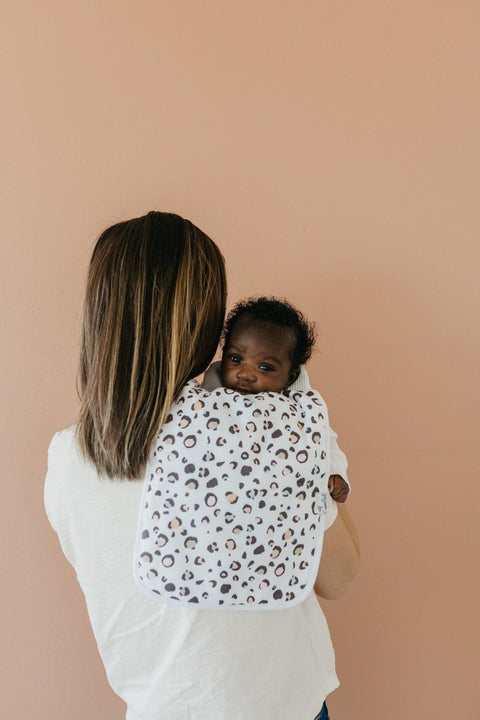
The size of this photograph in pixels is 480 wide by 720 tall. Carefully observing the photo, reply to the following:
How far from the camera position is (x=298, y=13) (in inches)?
51.3

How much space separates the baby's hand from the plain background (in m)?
0.42

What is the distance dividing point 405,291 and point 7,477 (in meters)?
0.87

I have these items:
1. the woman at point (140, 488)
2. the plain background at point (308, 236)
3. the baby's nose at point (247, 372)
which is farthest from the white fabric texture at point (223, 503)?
the plain background at point (308, 236)

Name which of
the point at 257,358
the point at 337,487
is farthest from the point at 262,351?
the point at 337,487

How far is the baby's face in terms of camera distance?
3.46 ft

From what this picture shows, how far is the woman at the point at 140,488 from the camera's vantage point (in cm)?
85

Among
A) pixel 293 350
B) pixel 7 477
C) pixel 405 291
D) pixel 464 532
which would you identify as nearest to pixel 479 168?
pixel 405 291

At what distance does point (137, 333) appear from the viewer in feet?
2.78

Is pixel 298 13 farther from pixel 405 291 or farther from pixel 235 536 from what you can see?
pixel 235 536

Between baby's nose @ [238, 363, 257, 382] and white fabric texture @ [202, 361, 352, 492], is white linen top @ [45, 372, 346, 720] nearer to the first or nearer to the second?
white fabric texture @ [202, 361, 352, 492]

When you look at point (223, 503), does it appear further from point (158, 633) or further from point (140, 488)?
point (158, 633)

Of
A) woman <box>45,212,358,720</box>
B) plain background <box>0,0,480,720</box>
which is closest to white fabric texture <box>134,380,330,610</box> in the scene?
woman <box>45,212,358,720</box>

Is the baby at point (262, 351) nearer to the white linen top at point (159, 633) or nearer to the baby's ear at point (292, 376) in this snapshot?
the baby's ear at point (292, 376)

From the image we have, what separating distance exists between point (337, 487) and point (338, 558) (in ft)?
0.33
